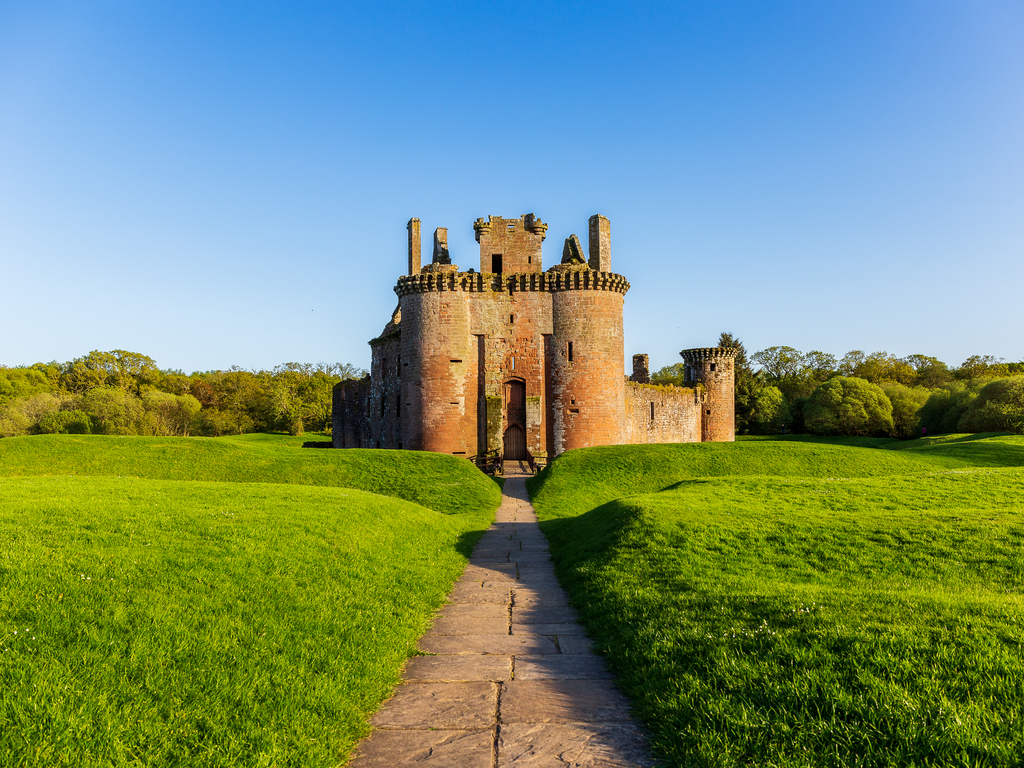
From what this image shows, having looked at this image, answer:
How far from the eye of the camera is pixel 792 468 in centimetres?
2783

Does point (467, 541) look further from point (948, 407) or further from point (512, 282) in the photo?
point (948, 407)

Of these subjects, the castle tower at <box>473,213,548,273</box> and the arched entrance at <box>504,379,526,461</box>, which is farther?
the castle tower at <box>473,213,548,273</box>

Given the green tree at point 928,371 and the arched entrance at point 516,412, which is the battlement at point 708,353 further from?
the green tree at point 928,371

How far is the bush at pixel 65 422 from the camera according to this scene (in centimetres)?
5647

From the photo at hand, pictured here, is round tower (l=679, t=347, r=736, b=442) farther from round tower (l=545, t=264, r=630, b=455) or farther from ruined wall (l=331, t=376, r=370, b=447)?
ruined wall (l=331, t=376, r=370, b=447)

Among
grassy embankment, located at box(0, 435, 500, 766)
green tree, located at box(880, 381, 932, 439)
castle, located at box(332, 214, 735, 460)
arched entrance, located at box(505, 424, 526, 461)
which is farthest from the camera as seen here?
green tree, located at box(880, 381, 932, 439)

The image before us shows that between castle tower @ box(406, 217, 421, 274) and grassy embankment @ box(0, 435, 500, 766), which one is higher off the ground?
castle tower @ box(406, 217, 421, 274)

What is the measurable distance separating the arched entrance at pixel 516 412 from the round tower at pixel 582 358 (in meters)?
1.58

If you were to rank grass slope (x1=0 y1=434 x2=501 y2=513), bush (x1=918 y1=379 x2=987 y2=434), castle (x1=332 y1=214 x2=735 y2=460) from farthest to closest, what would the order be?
bush (x1=918 y1=379 x2=987 y2=434) < castle (x1=332 y1=214 x2=735 y2=460) < grass slope (x1=0 y1=434 x2=501 y2=513)

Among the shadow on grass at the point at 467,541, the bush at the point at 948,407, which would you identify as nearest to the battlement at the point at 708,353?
the bush at the point at 948,407

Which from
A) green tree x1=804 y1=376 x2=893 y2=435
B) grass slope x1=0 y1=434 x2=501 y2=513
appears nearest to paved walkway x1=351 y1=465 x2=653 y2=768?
grass slope x1=0 y1=434 x2=501 y2=513

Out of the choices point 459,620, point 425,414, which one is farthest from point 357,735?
point 425,414

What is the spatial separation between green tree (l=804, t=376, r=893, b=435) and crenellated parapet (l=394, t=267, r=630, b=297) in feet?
141

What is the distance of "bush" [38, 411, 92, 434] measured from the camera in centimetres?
5647
